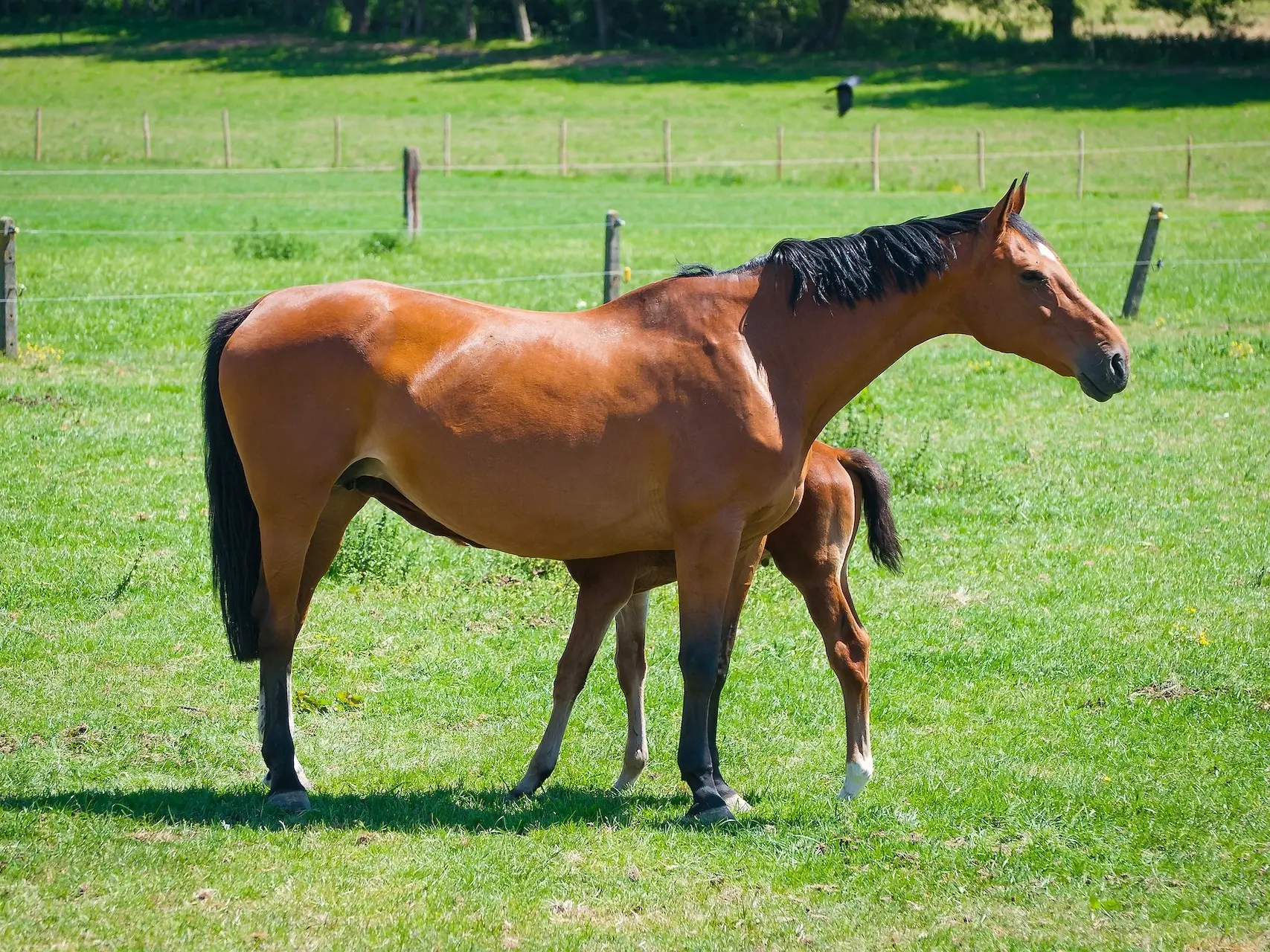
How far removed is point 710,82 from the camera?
186 feet

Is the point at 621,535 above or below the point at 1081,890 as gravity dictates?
above

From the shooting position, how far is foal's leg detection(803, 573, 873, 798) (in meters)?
6.01

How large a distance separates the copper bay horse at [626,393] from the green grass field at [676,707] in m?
0.65

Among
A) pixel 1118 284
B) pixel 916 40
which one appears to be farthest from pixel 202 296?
pixel 916 40

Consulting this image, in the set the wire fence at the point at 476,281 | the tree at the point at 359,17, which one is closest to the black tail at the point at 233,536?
the wire fence at the point at 476,281

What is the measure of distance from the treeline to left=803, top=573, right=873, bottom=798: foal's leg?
5548cm

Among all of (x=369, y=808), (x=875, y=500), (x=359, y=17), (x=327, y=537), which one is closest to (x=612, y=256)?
(x=875, y=500)

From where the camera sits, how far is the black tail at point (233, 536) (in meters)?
5.91

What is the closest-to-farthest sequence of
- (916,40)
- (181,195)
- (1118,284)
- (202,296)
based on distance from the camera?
(202,296)
(1118,284)
(181,195)
(916,40)

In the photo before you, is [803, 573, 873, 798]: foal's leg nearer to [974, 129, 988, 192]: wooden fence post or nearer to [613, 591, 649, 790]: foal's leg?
[613, 591, 649, 790]: foal's leg

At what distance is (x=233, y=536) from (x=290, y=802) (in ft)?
3.97

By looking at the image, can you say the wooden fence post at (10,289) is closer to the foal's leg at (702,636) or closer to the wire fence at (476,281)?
the wire fence at (476,281)

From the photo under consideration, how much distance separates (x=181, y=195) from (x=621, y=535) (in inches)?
1040

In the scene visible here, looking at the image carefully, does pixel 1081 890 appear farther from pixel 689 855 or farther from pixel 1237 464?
pixel 1237 464
